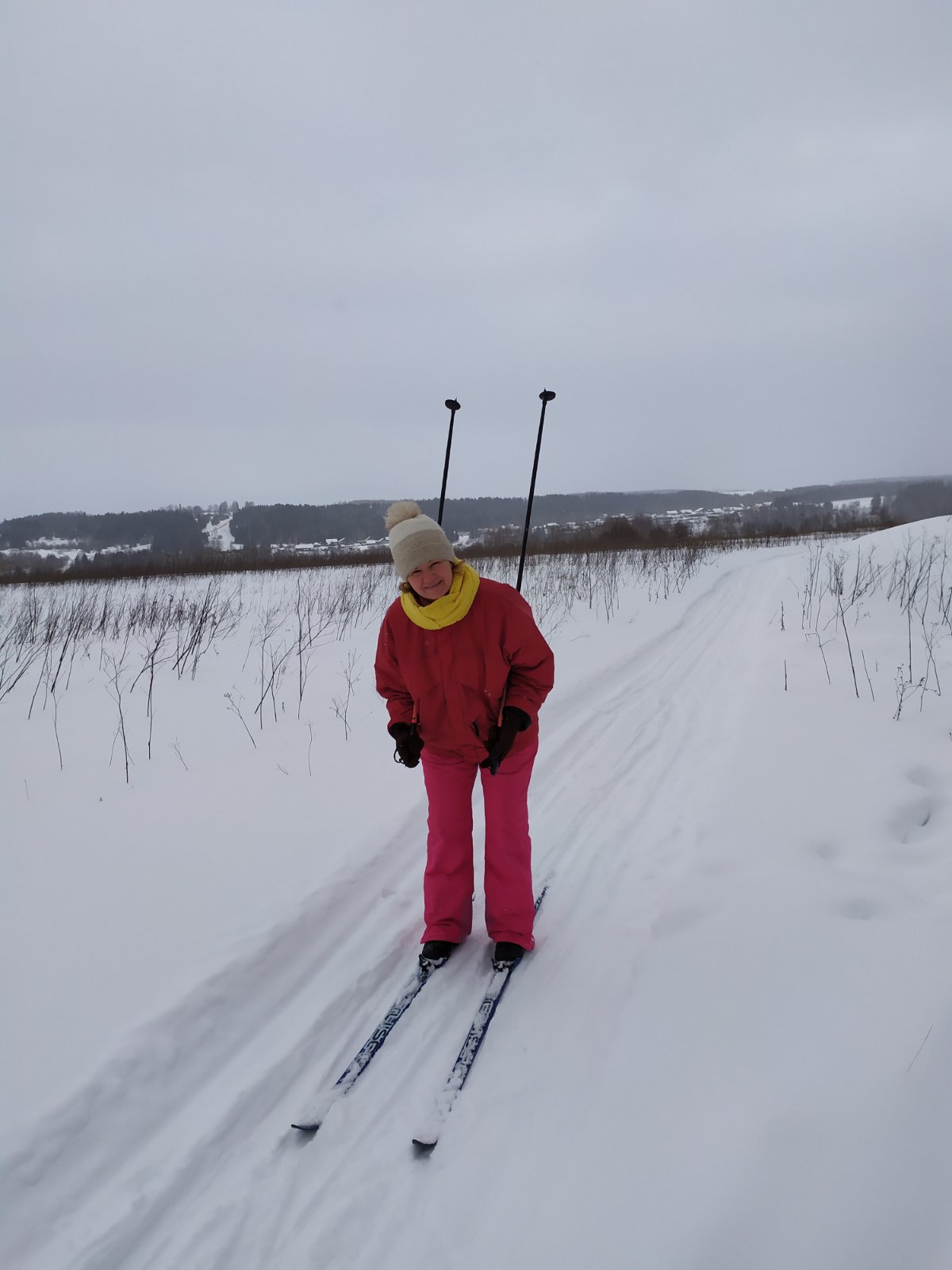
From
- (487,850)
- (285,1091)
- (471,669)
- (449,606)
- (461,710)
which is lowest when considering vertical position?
(285,1091)

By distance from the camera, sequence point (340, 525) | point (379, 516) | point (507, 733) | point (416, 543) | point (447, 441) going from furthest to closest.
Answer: point (340, 525), point (379, 516), point (447, 441), point (507, 733), point (416, 543)

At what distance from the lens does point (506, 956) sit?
2408mm

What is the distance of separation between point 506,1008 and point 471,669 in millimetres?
1236

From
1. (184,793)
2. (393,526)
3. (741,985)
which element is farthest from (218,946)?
(741,985)

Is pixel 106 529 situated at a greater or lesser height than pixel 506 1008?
greater

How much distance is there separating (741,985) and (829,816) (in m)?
1.41

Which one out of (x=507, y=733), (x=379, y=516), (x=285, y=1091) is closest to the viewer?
(x=285, y=1091)

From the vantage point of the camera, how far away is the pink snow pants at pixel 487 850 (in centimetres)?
242

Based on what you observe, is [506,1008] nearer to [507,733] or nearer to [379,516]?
[507,733]

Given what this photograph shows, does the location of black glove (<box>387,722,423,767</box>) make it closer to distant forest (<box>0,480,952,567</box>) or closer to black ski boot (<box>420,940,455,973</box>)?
black ski boot (<box>420,940,455,973</box>)

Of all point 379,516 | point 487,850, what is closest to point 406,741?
point 487,850

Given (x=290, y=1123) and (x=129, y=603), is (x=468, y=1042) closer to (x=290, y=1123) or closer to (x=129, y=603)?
(x=290, y=1123)

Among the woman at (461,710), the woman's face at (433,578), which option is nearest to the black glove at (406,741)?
the woman at (461,710)

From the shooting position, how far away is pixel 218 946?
2.45 m
